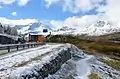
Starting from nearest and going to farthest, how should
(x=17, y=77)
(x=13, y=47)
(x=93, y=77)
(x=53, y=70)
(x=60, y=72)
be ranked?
(x=17, y=77)
(x=53, y=70)
(x=60, y=72)
(x=93, y=77)
(x=13, y=47)

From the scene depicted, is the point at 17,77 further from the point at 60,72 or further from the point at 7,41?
Result: the point at 7,41

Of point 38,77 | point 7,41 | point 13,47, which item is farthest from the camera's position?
point 7,41

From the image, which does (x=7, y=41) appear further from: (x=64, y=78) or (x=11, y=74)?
(x=11, y=74)

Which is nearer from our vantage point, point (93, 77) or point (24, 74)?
point (24, 74)

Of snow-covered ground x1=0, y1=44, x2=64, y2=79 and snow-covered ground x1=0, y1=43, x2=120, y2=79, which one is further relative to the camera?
snow-covered ground x1=0, y1=43, x2=120, y2=79

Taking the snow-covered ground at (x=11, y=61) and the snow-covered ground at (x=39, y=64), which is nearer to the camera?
the snow-covered ground at (x=11, y=61)

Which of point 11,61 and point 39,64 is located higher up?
point 39,64

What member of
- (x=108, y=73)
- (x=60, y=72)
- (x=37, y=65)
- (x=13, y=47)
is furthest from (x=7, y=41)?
(x=37, y=65)

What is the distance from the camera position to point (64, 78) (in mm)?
27594

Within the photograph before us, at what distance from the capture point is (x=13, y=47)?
5316 cm

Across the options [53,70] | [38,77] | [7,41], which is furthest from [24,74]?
[7,41]

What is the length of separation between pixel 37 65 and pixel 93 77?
15210mm

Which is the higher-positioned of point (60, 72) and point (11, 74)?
point (11, 74)

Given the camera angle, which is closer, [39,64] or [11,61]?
[39,64]
